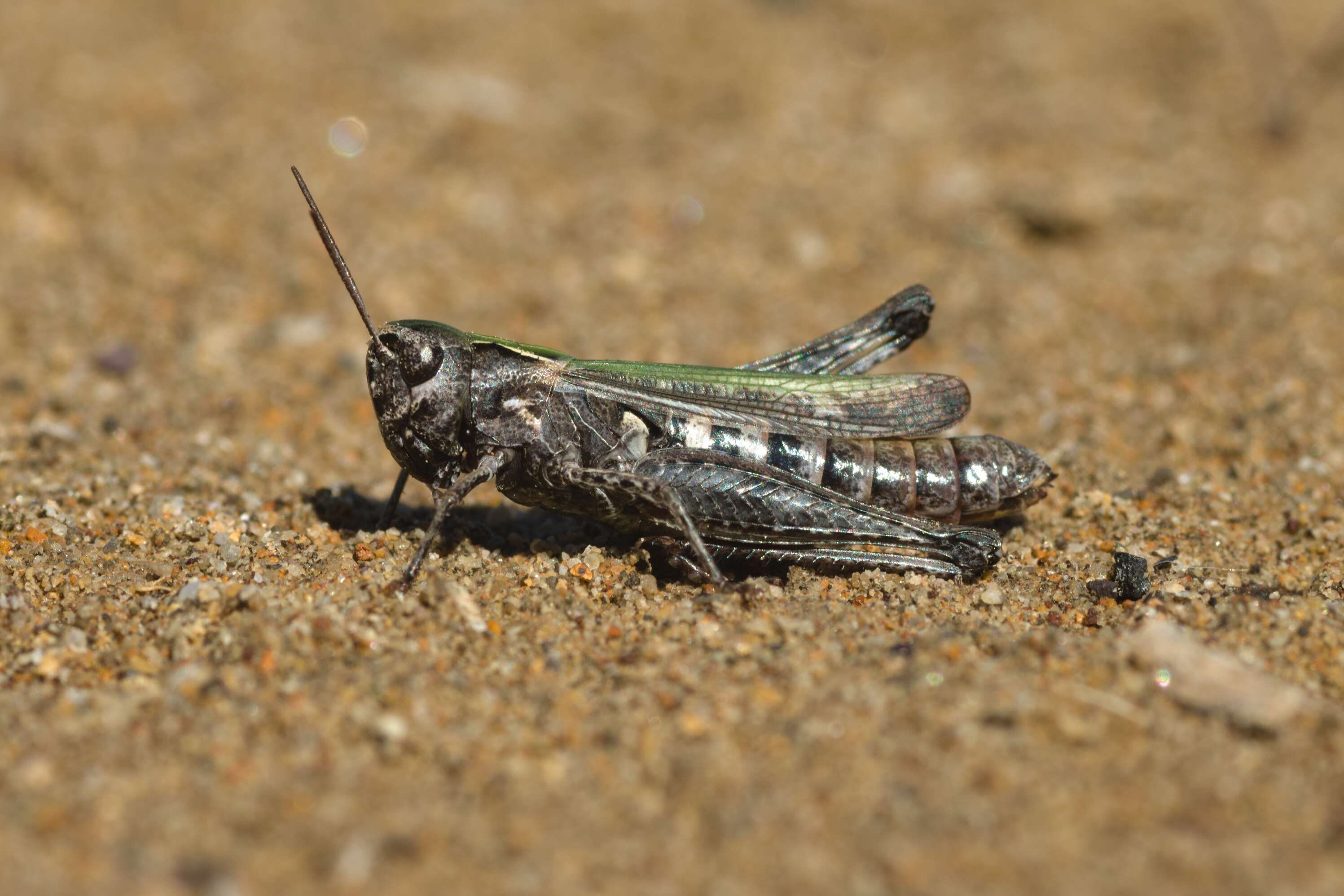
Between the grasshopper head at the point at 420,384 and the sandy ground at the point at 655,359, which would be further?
the grasshopper head at the point at 420,384

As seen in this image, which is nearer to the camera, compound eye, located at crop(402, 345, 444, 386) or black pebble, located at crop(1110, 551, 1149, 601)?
black pebble, located at crop(1110, 551, 1149, 601)

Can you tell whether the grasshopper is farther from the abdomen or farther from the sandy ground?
the sandy ground

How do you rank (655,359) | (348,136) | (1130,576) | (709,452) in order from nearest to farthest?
(1130,576)
(709,452)
(655,359)
(348,136)

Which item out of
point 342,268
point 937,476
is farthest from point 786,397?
point 342,268

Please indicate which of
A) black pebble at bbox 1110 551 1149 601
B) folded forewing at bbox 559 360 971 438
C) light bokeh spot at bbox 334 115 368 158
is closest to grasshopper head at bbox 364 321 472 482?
folded forewing at bbox 559 360 971 438

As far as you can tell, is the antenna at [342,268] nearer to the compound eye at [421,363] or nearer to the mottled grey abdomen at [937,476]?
the compound eye at [421,363]

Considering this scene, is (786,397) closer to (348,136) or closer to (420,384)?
(420,384)

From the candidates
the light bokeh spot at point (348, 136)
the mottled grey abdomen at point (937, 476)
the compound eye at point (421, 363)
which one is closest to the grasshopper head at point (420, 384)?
the compound eye at point (421, 363)

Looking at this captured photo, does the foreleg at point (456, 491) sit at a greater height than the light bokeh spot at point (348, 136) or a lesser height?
lesser
